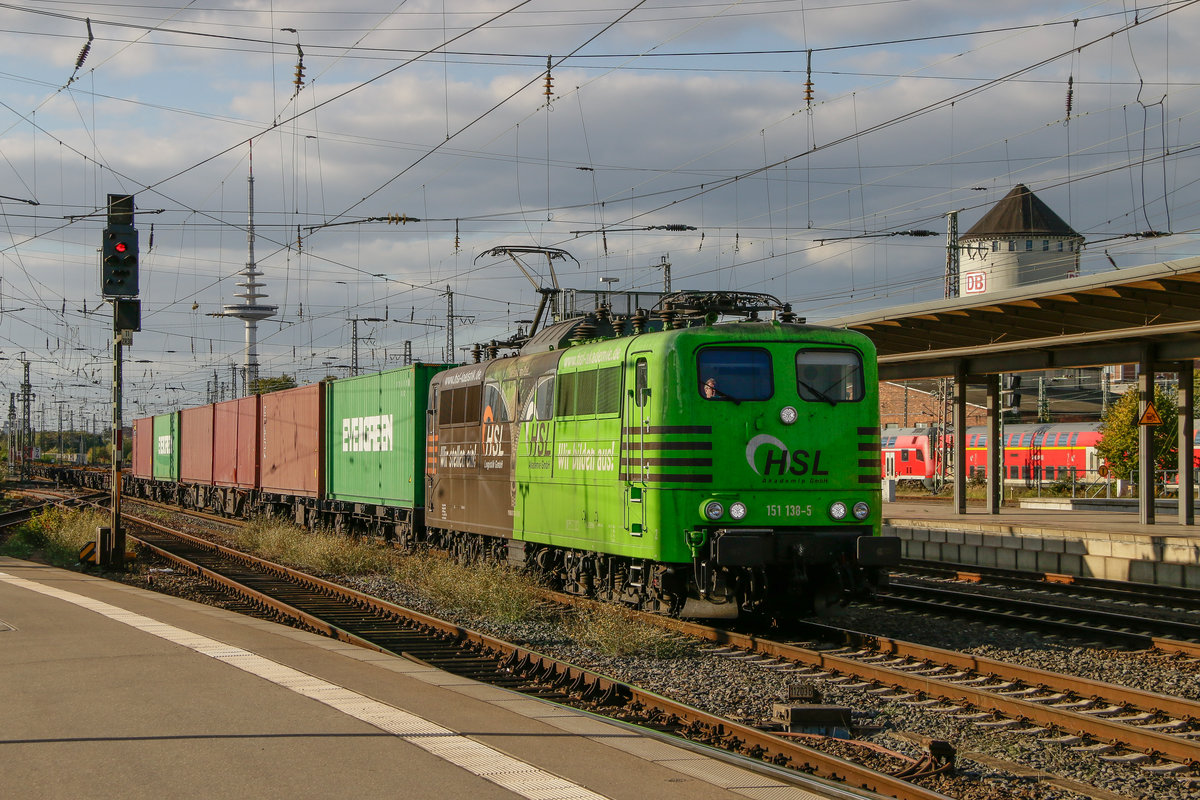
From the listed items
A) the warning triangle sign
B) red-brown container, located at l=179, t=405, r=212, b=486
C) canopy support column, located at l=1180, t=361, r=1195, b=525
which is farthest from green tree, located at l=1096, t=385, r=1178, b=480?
red-brown container, located at l=179, t=405, r=212, b=486

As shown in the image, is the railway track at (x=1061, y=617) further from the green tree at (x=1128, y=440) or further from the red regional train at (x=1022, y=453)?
the red regional train at (x=1022, y=453)

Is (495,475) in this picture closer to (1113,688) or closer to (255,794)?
(1113,688)

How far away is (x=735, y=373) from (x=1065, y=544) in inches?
488

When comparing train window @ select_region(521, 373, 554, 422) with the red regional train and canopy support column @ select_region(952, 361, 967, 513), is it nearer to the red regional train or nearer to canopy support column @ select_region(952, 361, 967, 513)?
canopy support column @ select_region(952, 361, 967, 513)

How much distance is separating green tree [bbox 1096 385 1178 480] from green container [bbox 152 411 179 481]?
34.1 metres

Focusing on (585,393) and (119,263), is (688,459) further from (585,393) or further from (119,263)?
(119,263)

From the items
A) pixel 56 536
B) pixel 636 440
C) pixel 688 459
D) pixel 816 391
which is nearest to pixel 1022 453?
pixel 56 536

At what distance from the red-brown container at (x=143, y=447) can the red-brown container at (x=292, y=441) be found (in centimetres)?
2103

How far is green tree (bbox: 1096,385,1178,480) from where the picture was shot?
1614 inches

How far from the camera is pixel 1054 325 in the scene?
80.2ft

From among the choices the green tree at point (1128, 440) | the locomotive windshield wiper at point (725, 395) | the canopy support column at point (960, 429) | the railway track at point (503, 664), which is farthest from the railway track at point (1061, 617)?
the green tree at point (1128, 440)

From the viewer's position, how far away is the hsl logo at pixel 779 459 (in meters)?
12.5

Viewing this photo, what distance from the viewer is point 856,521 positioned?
12789 millimetres

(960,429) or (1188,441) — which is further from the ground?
(960,429)
